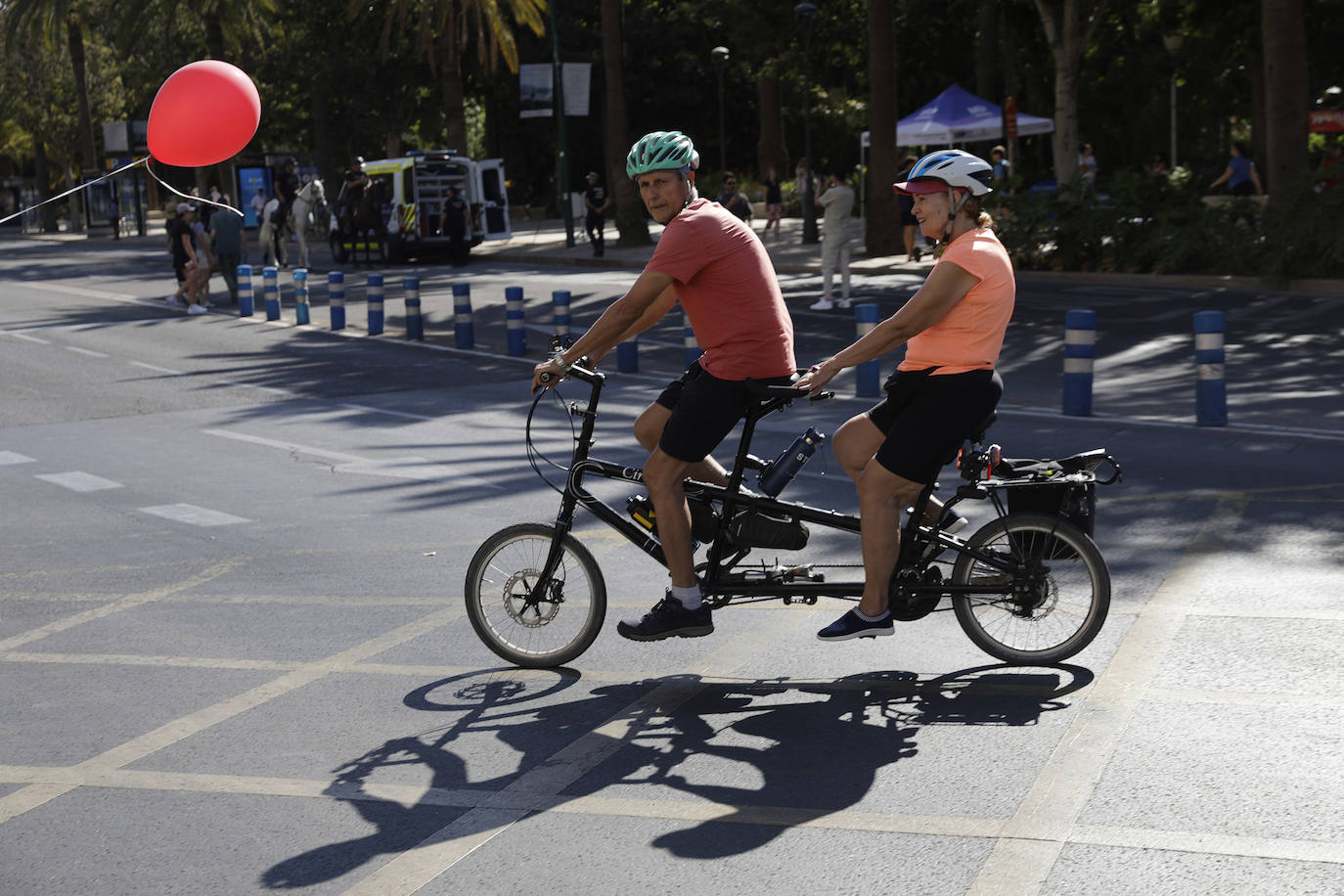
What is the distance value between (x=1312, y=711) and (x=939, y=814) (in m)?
1.50

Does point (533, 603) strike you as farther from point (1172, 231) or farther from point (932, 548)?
point (1172, 231)

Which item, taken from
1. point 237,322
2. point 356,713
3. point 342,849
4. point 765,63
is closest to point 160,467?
point 356,713

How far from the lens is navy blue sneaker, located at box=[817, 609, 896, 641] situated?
5.64 meters

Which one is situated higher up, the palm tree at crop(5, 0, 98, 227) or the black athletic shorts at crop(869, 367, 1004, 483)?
the palm tree at crop(5, 0, 98, 227)

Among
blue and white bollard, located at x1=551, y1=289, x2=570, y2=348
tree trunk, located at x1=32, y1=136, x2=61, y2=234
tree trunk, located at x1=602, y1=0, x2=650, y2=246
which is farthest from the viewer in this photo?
tree trunk, located at x1=32, y1=136, x2=61, y2=234

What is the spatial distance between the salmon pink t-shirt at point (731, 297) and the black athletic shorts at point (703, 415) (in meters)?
0.04

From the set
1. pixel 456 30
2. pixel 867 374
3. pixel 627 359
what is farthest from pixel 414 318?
pixel 456 30

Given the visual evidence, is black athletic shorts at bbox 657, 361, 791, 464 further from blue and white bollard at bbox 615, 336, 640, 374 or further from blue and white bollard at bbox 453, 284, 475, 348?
blue and white bollard at bbox 453, 284, 475, 348

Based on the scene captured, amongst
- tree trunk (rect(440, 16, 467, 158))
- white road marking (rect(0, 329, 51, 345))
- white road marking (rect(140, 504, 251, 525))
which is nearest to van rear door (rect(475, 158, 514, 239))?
tree trunk (rect(440, 16, 467, 158))

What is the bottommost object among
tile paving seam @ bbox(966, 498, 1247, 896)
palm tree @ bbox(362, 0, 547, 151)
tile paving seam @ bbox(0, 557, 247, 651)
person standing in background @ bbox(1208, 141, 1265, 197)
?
tile paving seam @ bbox(966, 498, 1247, 896)

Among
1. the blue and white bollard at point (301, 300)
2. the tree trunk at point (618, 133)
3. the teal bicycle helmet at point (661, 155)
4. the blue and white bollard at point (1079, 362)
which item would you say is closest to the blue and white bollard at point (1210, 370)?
the blue and white bollard at point (1079, 362)

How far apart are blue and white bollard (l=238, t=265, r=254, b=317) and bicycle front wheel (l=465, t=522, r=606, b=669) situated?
1755 cm

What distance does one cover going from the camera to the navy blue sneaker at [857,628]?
222 inches

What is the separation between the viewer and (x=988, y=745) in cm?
498
